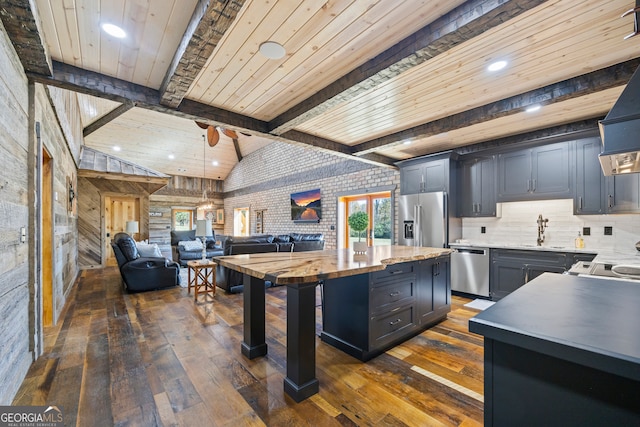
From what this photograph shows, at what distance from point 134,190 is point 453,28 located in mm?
8176

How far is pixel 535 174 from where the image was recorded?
3885mm

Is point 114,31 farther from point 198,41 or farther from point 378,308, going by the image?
point 378,308

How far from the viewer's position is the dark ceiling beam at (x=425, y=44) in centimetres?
158

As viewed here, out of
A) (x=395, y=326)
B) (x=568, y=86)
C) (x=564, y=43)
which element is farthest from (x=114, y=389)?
(x=568, y=86)

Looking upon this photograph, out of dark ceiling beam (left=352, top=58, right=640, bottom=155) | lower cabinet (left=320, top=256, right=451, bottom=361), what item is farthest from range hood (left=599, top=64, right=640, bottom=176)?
lower cabinet (left=320, top=256, right=451, bottom=361)

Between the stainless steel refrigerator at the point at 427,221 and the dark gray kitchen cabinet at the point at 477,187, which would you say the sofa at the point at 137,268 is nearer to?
the stainless steel refrigerator at the point at 427,221

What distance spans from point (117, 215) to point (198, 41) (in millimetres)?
7971

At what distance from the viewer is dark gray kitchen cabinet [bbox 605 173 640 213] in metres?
3.14

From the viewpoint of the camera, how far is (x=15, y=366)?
75.5 inches

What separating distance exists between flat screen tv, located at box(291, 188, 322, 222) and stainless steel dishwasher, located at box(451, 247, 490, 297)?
3.66 metres

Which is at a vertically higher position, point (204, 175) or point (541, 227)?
point (204, 175)

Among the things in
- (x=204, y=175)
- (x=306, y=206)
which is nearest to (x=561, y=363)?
(x=306, y=206)

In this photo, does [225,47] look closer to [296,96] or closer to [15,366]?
[296,96]

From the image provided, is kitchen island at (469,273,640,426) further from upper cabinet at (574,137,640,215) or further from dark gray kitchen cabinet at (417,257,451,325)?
upper cabinet at (574,137,640,215)
